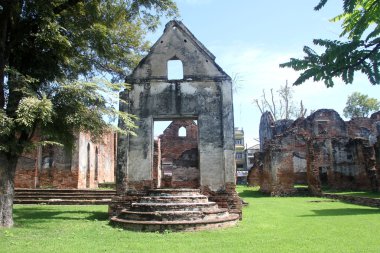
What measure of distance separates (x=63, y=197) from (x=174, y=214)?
951 cm

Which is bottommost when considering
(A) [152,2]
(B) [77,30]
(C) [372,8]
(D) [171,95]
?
(C) [372,8]

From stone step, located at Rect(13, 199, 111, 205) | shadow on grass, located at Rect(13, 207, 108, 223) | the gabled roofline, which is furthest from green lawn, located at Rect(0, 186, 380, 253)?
the gabled roofline

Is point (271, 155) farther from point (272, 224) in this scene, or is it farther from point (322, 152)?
point (272, 224)

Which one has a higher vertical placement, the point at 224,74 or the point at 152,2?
the point at 152,2

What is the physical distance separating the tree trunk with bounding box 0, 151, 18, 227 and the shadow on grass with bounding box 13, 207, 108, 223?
1.27 m

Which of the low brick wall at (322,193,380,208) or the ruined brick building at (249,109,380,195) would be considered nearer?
the low brick wall at (322,193,380,208)

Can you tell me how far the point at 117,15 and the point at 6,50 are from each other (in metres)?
4.55

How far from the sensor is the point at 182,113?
12.7 meters

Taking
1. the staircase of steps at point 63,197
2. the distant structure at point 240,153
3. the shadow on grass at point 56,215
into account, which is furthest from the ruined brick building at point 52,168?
the distant structure at point 240,153

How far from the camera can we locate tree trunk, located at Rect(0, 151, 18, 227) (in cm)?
970

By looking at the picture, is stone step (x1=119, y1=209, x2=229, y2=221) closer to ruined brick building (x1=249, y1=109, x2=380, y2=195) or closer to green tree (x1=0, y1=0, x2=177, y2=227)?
green tree (x1=0, y1=0, x2=177, y2=227)

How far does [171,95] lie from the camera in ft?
42.2

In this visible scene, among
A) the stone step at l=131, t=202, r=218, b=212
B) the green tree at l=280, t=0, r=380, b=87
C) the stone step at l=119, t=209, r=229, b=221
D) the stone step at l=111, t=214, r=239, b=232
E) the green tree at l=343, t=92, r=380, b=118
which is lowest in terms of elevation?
the stone step at l=111, t=214, r=239, b=232

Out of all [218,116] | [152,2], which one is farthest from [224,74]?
[152,2]
